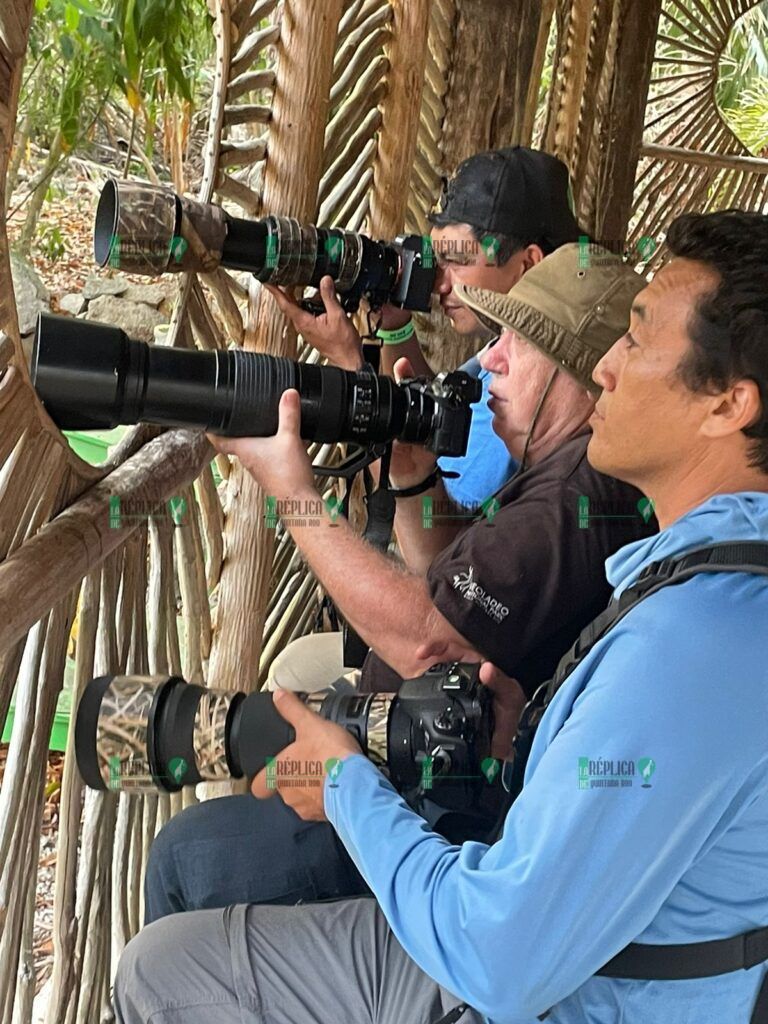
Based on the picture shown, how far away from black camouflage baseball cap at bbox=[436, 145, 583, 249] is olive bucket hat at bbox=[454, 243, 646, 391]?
38 centimetres

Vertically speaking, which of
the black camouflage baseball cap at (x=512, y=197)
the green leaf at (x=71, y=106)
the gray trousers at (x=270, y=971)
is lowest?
the gray trousers at (x=270, y=971)

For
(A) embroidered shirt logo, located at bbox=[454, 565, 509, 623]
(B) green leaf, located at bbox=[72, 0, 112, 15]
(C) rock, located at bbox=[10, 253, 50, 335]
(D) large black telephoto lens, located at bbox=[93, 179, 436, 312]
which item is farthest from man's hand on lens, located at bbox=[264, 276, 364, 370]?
(C) rock, located at bbox=[10, 253, 50, 335]

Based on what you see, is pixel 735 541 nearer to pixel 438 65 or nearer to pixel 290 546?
pixel 290 546

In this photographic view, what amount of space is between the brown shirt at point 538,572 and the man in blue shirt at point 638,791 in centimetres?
23

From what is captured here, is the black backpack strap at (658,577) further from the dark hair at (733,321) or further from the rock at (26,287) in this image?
the rock at (26,287)

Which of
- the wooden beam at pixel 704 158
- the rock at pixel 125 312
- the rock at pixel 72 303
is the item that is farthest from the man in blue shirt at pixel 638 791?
the rock at pixel 72 303

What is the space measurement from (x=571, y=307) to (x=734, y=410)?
46 centimetres

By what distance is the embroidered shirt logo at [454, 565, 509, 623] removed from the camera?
48.9 inches

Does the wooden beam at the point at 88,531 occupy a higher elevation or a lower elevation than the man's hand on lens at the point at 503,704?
higher

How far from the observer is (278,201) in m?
1.59

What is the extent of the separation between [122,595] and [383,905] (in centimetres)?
57

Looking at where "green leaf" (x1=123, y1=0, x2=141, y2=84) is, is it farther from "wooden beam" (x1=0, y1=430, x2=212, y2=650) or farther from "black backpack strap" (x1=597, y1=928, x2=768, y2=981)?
"black backpack strap" (x1=597, y1=928, x2=768, y2=981)

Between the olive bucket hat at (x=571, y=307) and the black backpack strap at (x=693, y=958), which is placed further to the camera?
the olive bucket hat at (x=571, y=307)

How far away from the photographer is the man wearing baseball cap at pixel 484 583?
4.09 feet
